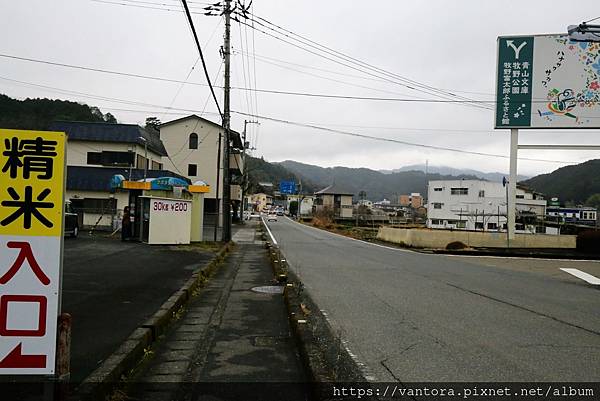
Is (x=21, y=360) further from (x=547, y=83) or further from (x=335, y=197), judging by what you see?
(x=335, y=197)

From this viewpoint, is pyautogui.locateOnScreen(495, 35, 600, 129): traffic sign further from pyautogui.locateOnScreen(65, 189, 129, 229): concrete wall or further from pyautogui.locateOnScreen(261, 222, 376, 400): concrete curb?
pyautogui.locateOnScreen(261, 222, 376, 400): concrete curb

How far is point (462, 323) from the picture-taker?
7914mm

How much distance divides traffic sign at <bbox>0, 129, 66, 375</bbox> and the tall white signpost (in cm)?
2666

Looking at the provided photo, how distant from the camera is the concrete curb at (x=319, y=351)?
15.8 feet

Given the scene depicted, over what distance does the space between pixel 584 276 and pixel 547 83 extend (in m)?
13.3

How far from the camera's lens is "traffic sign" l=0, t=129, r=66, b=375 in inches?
138

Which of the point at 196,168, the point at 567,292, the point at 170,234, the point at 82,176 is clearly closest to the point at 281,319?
the point at 567,292

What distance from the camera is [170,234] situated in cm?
2138

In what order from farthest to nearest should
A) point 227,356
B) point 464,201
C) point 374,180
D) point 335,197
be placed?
point 374,180 < point 335,197 < point 464,201 < point 227,356

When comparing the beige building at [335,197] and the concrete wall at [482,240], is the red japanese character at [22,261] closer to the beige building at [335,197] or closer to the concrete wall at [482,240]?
the concrete wall at [482,240]

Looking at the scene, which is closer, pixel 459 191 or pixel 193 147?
pixel 193 147

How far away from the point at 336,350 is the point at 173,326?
2.82 metres

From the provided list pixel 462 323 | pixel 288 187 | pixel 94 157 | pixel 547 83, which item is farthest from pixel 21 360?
pixel 288 187

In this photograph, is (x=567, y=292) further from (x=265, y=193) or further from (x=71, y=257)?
(x=265, y=193)
